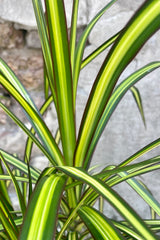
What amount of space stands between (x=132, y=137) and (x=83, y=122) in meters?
0.86

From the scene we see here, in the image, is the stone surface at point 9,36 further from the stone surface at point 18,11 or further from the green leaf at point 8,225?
the green leaf at point 8,225

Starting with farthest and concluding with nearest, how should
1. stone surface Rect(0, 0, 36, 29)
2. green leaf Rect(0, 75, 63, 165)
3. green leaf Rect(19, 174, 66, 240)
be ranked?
stone surface Rect(0, 0, 36, 29) < green leaf Rect(0, 75, 63, 165) < green leaf Rect(19, 174, 66, 240)

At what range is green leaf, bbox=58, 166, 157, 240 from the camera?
37 centimetres

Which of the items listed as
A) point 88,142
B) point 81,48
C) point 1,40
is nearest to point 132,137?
point 1,40

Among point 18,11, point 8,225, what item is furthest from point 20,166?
point 18,11

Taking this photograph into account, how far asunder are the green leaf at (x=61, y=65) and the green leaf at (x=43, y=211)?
0.12 meters

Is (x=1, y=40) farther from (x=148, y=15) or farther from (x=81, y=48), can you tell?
(x=148, y=15)

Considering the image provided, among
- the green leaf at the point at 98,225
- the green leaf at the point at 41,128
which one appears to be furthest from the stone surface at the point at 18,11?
the green leaf at the point at 98,225

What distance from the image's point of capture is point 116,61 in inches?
17.9

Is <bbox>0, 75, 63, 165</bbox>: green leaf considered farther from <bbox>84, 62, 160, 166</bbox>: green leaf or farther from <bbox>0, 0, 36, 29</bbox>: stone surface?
<bbox>0, 0, 36, 29</bbox>: stone surface

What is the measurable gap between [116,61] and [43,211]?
20 cm

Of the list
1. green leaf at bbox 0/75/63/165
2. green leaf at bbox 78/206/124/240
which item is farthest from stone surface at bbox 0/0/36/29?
green leaf at bbox 78/206/124/240

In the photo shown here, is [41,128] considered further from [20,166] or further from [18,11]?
[18,11]

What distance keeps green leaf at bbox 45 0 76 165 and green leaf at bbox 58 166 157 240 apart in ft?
0.37
